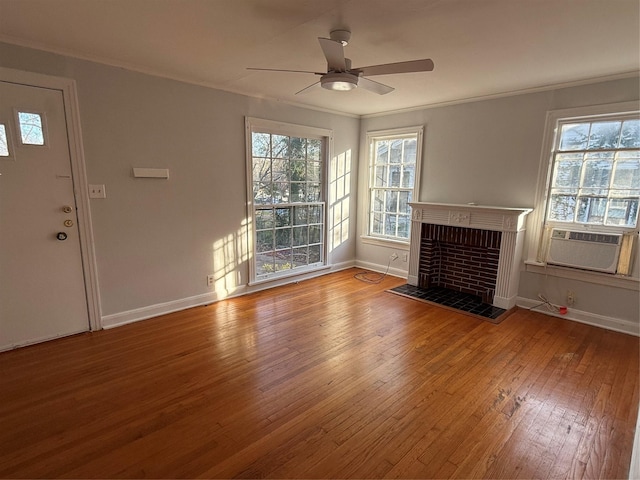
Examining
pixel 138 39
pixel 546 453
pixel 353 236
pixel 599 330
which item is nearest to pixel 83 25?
pixel 138 39

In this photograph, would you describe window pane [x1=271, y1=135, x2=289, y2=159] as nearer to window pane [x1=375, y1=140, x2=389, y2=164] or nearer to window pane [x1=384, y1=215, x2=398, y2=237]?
window pane [x1=375, y1=140, x2=389, y2=164]

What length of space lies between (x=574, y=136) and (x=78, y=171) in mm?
4643

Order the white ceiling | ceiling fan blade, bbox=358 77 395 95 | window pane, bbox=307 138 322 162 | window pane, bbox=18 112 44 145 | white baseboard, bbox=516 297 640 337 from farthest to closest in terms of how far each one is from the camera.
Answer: window pane, bbox=307 138 322 162 → white baseboard, bbox=516 297 640 337 → window pane, bbox=18 112 44 145 → ceiling fan blade, bbox=358 77 395 95 → the white ceiling

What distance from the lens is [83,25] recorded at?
2166mm

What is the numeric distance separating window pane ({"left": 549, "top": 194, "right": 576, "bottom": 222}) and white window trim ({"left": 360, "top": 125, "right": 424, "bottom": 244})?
5.14 ft

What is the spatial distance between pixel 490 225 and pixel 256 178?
2735mm

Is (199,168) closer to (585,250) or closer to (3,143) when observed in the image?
(3,143)

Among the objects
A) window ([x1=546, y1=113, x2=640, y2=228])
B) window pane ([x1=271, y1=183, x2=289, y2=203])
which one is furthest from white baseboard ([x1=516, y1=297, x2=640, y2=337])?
window pane ([x1=271, y1=183, x2=289, y2=203])

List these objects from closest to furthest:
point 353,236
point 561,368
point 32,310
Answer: point 561,368 < point 32,310 < point 353,236

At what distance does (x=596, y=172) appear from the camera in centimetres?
323

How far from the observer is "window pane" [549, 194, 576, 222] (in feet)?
11.1

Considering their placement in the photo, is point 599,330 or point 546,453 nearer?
point 546,453

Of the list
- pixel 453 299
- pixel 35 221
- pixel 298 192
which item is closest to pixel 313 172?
pixel 298 192

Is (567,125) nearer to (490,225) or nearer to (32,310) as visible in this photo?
(490,225)
